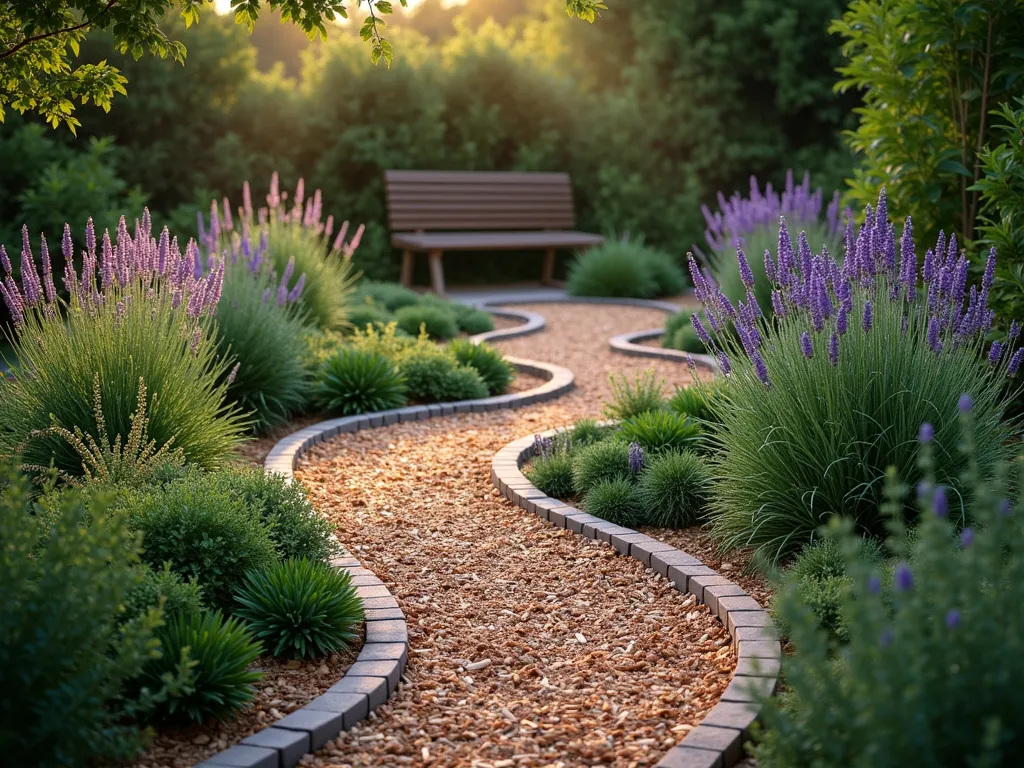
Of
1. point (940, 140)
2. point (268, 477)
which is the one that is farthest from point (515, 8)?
point (268, 477)

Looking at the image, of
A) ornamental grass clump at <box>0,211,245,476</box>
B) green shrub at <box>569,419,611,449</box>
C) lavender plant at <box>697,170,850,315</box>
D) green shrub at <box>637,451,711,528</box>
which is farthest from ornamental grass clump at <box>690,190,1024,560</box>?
lavender plant at <box>697,170,850,315</box>

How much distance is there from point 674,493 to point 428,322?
4.93 metres

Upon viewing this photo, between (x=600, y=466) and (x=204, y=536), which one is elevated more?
(x=204, y=536)

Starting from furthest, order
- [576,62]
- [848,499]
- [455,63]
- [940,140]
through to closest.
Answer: [576,62], [455,63], [940,140], [848,499]

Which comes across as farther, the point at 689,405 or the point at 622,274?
the point at 622,274

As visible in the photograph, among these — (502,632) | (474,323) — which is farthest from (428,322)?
(502,632)

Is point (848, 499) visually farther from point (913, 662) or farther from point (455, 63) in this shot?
point (455, 63)

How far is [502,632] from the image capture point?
346cm

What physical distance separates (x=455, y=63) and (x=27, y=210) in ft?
22.4

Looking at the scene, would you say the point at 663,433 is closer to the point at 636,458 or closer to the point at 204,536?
the point at 636,458

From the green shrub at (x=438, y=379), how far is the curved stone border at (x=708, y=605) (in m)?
1.21

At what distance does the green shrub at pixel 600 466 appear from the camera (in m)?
4.65

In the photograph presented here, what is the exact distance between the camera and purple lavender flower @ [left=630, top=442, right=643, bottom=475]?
4504 millimetres

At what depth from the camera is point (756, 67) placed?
14.7 metres
